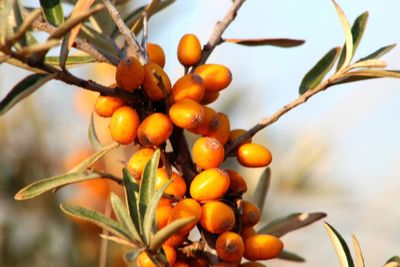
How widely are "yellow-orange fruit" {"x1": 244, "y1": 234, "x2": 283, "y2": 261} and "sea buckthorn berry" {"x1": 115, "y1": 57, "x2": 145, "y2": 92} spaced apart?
23 cm

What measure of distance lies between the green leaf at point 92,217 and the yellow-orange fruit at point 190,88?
16 centimetres

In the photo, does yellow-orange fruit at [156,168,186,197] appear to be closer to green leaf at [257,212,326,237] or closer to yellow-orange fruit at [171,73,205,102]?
yellow-orange fruit at [171,73,205,102]

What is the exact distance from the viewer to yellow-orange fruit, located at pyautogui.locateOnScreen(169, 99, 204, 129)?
2.36 ft

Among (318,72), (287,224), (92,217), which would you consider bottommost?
(287,224)

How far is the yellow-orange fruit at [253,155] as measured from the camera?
79cm

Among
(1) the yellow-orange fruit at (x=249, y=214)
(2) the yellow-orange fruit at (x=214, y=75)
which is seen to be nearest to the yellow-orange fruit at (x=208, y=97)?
(2) the yellow-orange fruit at (x=214, y=75)

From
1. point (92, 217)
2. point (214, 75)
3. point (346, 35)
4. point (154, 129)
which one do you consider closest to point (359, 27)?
point (346, 35)

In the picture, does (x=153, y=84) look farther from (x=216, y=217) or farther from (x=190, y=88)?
(x=216, y=217)

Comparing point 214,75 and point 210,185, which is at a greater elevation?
point 214,75

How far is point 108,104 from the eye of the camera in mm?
761

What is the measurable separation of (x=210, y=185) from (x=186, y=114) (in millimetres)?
83

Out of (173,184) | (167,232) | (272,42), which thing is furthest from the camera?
(272,42)

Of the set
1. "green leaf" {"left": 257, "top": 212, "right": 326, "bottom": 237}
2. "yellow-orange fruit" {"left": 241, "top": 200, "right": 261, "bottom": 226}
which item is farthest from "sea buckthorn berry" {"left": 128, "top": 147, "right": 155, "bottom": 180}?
"green leaf" {"left": 257, "top": 212, "right": 326, "bottom": 237}

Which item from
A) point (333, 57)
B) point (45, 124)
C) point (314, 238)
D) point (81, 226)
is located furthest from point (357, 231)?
point (333, 57)
